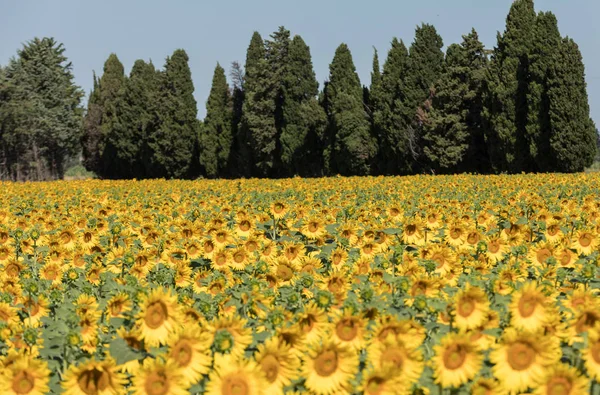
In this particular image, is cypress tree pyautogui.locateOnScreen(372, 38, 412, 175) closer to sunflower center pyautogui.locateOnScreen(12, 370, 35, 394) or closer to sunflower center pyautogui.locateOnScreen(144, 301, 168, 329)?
sunflower center pyautogui.locateOnScreen(144, 301, 168, 329)

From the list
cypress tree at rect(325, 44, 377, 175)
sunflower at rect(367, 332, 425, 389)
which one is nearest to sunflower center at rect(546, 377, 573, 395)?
sunflower at rect(367, 332, 425, 389)

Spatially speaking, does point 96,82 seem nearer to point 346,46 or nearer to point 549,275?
point 346,46

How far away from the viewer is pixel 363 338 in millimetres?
2941

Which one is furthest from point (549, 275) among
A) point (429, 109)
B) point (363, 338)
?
point (429, 109)

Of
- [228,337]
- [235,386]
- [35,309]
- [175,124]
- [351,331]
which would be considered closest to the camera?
[235,386]

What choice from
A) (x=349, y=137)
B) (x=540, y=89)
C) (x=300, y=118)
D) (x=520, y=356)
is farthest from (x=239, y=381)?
(x=300, y=118)

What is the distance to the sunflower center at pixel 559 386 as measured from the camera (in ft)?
7.88

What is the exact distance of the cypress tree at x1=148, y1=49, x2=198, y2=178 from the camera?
165 ft

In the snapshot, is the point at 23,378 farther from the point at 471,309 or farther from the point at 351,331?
the point at 471,309

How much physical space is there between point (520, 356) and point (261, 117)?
142ft

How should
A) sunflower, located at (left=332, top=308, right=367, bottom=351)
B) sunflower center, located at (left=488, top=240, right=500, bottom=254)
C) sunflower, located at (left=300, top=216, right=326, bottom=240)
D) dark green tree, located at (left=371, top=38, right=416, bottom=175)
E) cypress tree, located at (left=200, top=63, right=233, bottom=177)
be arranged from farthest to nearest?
1. cypress tree, located at (left=200, top=63, right=233, bottom=177)
2. dark green tree, located at (left=371, top=38, right=416, bottom=175)
3. sunflower, located at (left=300, top=216, right=326, bottom=240)
4. sunflower center, located at (left=488, top=240, right=500, bottom=254)
5. sunflower, located at (left=332, top=308, right=367, bottom=351)

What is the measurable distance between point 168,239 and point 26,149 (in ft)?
201

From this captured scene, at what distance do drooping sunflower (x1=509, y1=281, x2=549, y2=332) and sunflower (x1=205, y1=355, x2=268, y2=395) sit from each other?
115cm

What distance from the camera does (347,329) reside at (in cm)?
295
